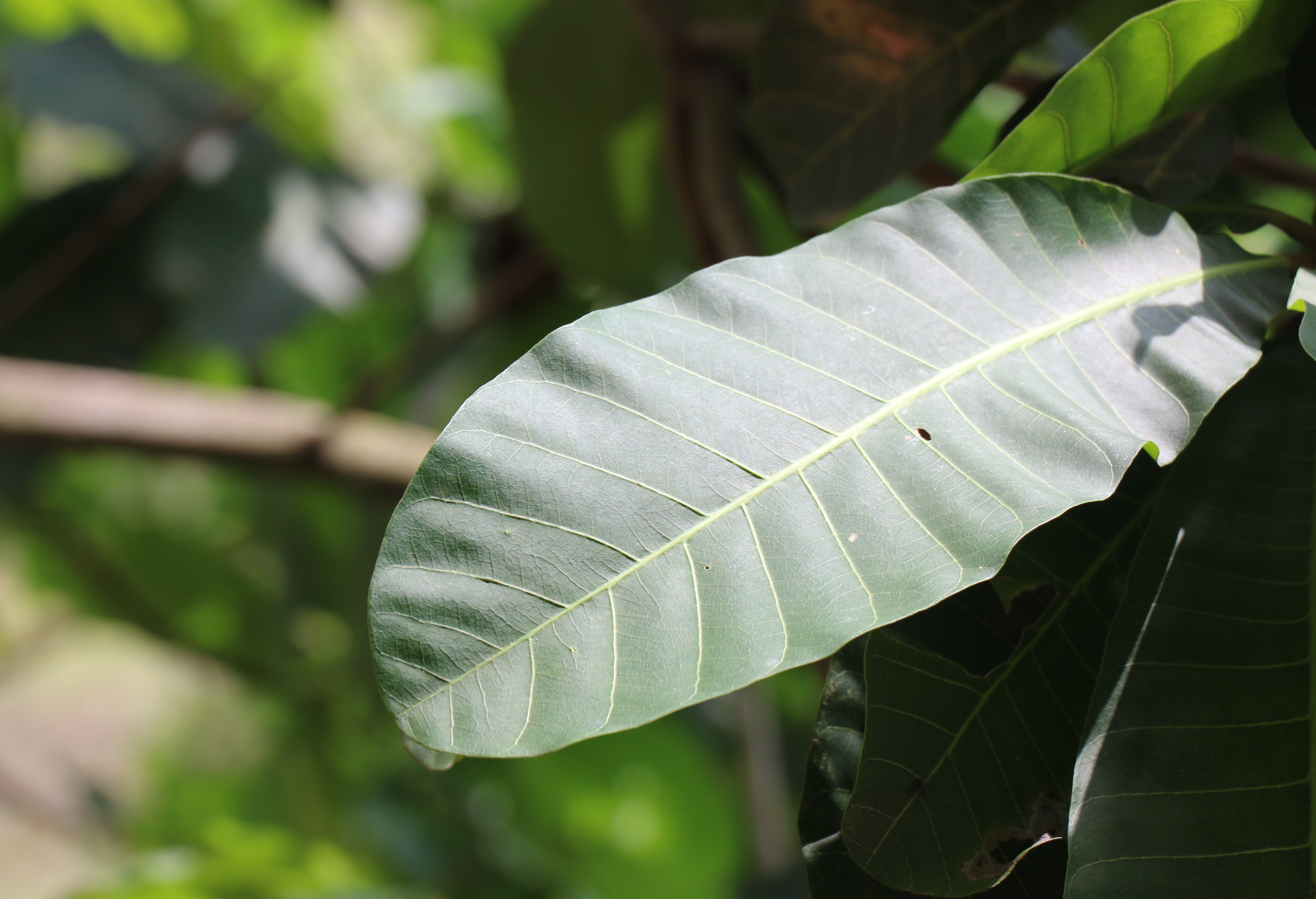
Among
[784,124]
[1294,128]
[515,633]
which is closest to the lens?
[515,633]

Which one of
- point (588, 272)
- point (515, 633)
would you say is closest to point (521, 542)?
point (515, 633)

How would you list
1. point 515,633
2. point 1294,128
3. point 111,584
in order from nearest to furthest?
point 515,633, point 1294,128, point 111,584

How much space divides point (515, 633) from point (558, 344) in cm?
10

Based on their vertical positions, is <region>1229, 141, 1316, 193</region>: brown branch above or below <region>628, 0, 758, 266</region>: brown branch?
below

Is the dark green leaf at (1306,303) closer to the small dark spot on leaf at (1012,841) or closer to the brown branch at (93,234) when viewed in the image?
the small dark spot on leaf at (1012,841)

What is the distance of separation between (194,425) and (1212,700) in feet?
3.42

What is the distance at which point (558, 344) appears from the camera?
329 mm

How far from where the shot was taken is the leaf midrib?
28 cm

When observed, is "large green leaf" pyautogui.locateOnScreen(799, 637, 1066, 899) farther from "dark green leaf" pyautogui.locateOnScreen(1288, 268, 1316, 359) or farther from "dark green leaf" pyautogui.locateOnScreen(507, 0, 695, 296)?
"dark green leaf" pyautogui.locateOnScreen(507, 0, 695, 296)

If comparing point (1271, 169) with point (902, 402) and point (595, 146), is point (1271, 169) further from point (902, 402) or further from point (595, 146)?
point (595, 146)

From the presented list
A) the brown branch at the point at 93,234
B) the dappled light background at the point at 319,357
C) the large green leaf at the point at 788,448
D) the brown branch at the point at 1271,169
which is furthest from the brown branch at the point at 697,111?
the brown branch at the point at 93,234

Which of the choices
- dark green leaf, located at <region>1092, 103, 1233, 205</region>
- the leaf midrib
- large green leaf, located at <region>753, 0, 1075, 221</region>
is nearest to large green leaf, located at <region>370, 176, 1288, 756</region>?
the leaf midrib

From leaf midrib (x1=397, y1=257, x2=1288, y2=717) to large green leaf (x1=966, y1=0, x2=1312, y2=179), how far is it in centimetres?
7

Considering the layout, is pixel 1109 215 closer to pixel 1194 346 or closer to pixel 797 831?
pixel 1194 346
